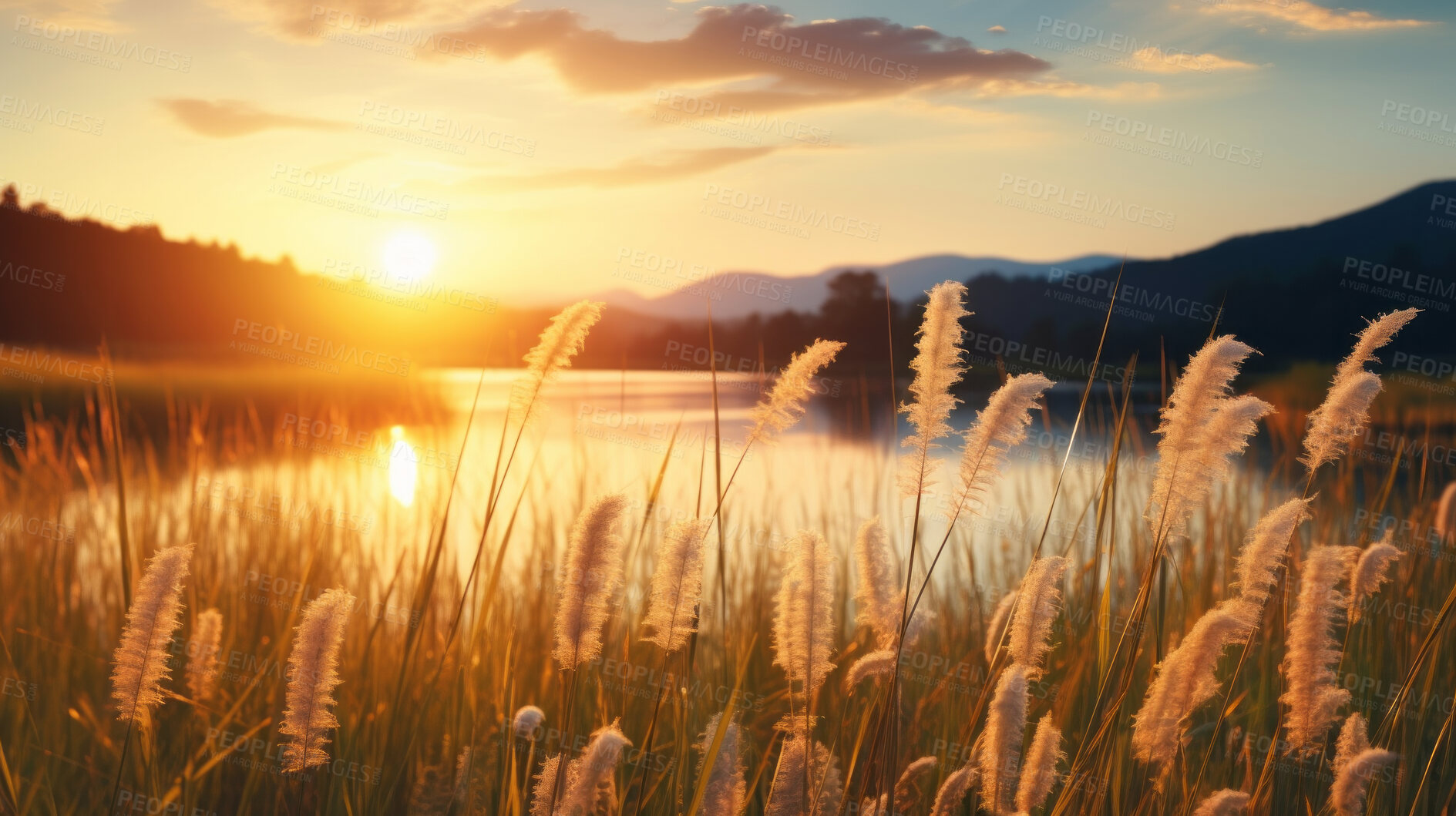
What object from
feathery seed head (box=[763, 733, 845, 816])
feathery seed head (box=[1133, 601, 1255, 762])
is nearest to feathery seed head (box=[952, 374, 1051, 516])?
feathery seed head (box=[1133, 601, 1255, 762])

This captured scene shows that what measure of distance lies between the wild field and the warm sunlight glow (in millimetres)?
62

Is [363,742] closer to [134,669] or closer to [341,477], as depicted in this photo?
[134,669]

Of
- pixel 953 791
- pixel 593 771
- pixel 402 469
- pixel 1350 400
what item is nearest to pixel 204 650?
pixel 593 771

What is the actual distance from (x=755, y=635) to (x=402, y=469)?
3.57 m

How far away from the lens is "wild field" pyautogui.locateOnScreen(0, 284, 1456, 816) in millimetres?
1682

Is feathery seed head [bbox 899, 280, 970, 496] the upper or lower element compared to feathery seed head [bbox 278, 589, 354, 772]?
upper

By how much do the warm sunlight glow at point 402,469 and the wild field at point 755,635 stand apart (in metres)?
0.06

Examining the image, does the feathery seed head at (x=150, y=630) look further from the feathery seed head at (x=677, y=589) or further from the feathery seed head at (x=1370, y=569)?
the feathery seed head at (x=1370, y=569)

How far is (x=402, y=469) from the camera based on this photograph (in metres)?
5.43

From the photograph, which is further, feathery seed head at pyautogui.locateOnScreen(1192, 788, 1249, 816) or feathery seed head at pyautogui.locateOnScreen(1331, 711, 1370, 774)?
feathery seed head at pyautogui.locateOnScreen(1331, 711, 1370, 774)

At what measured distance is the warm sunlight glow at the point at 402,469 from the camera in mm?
4918

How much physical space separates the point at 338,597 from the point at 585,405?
402 cm

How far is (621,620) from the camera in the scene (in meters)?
4.40

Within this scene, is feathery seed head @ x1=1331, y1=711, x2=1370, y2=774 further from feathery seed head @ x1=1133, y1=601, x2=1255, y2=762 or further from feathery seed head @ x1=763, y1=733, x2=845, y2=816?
feathery seed head @ x1=763, y1=733, x2=845, y2=816
